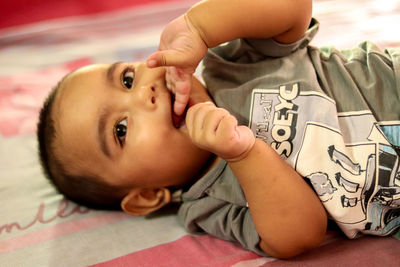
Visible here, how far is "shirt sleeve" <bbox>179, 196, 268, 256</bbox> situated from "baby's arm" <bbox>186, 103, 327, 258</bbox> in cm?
4

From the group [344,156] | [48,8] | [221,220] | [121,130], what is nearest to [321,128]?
[344,156]

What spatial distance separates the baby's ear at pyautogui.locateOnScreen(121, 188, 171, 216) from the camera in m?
0.96

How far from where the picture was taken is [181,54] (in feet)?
2.62

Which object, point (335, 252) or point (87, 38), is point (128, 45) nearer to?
point (87, 38)

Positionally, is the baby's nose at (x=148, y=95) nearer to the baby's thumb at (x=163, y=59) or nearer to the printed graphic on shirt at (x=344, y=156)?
the baby's thumb at (x=163, y=59)

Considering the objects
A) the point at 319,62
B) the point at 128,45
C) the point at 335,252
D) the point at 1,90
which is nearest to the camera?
the point at 335,252

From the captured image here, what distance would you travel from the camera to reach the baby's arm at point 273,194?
0.75 metres

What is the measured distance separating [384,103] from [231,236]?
42cm

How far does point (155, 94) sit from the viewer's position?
0.89 m

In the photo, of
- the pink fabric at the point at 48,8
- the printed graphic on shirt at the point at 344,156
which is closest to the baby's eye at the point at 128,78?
the printed graphic on shirt at the point at 344,156

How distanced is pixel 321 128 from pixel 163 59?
13.4 inches

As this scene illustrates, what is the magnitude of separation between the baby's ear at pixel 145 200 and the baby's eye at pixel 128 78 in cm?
25

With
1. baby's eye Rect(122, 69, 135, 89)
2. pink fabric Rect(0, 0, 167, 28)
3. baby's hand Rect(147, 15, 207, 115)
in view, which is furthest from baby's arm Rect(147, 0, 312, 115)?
pink fabric Rect(0, 0, 167, 28)

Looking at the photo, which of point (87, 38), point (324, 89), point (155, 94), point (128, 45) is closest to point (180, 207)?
point (155, 94)
